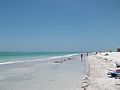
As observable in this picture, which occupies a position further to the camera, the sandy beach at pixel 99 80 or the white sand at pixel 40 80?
the white sand at pixel 40 80

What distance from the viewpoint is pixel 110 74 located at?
13562mm

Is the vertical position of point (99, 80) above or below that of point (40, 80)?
above

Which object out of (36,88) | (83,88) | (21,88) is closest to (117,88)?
(83,88)

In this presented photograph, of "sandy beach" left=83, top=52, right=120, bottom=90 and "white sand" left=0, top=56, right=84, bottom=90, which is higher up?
"sandy beach" left=83, top=52, right=120, bottom=90

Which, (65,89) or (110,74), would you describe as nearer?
(65,89)

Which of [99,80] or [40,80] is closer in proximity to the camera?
[99,80]

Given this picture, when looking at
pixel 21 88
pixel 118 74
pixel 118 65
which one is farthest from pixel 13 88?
pixel 118 65

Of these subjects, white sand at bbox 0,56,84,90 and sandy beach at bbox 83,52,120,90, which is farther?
white sand at bbox 0,56,84,90

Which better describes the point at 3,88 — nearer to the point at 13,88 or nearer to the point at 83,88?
the point at 13,88

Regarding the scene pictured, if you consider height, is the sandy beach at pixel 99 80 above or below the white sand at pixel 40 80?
above

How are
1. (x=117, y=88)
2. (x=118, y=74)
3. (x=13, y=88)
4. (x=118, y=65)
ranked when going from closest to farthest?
(x=117, y=88), (x=13, y=88), (x=118, y=74), (x=118, y=65)

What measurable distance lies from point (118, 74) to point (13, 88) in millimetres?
7096

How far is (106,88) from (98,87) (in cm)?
41

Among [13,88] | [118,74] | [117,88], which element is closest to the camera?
[117,88]
